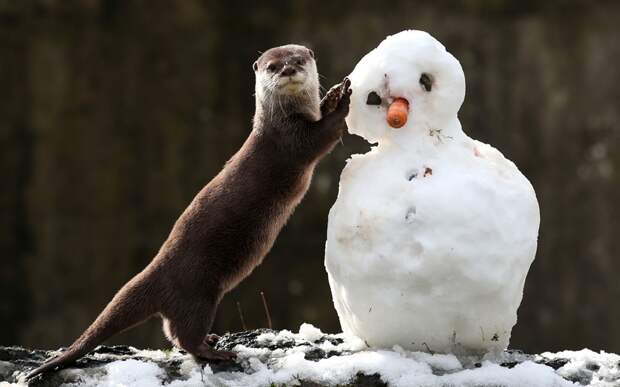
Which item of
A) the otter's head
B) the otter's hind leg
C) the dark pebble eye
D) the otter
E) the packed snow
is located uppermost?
the otter's head

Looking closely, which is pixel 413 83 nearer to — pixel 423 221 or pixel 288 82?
pixel 288 82

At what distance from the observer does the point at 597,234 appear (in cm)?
925

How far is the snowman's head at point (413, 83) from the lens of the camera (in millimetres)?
4770

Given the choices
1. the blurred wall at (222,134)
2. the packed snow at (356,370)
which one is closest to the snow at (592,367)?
the packed snow at (356,370)

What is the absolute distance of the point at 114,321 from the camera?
187 inches

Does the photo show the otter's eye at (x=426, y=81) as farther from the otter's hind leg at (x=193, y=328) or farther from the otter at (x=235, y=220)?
the otter's hind leg at (x=193, y=328)

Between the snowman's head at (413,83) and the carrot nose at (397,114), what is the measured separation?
0.17ft

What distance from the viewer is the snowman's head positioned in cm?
477

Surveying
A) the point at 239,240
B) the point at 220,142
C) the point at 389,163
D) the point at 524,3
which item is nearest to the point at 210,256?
the point at 239,240

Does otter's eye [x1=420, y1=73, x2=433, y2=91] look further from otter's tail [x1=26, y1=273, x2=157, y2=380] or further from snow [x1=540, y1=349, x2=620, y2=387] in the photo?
otter's tail [x1=26, y1=273, x2=157, y2=380]

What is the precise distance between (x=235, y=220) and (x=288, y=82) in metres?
0.62

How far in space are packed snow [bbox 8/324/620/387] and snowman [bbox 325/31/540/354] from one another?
0.11 metres

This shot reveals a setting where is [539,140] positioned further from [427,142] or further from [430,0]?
[427,142]

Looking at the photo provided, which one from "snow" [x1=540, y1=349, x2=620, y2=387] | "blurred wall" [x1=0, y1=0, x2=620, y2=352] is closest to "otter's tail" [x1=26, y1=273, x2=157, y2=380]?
"snow" [x1=540, y1=349, x2=620, y2=387]
